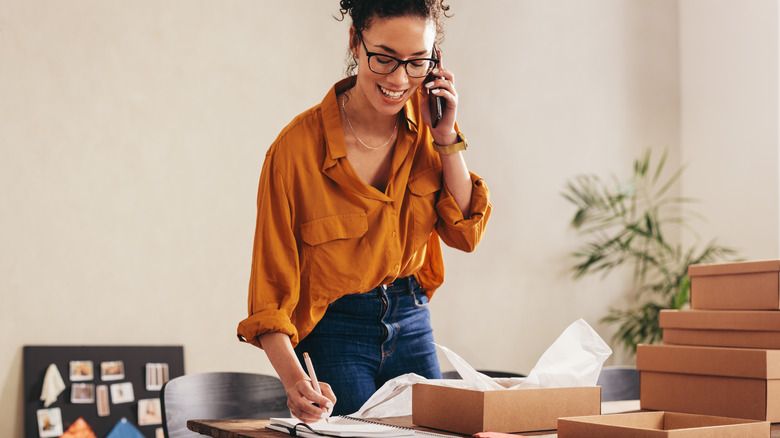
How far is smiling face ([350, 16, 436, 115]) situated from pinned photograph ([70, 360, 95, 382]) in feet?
6.09

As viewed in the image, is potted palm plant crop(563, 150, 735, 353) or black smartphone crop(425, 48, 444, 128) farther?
potted palm plant crop(563, 150, 735, 353)

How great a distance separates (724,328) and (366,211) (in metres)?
0.75

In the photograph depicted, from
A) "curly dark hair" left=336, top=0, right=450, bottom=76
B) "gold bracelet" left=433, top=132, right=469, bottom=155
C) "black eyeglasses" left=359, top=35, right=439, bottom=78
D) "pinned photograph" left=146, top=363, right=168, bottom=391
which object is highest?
"curly dark hair" left=336, top=0, right=450, bottom=76

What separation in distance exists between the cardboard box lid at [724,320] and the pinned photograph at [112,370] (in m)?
2.04

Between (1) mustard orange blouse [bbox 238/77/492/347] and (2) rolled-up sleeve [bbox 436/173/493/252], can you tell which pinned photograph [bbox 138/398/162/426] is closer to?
(1) mustard orange blouse [bbox 238/77/492/347]

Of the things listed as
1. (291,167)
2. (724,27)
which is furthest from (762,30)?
(291,167)

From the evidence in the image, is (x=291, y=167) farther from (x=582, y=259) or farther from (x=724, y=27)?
(x=724, y=27)

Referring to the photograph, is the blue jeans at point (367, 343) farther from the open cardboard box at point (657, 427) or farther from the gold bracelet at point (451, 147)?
the open cardboard box at point (657, 427)

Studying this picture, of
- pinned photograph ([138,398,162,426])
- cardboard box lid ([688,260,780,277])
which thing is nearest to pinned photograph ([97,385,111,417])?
pinned photograph ([138,398,162,426])

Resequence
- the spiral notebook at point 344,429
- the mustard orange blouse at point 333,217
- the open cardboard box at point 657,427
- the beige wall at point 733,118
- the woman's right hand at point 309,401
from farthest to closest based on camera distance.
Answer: the beige wall at point 733,118 < the mustard orange blouse at point 333,217 < the woman's right hand at point 309,401 < the spiral notebook at point 344,429 < the open cardboard box at point 657,427

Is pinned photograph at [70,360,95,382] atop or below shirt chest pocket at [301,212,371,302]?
below

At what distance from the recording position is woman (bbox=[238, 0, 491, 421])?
4.62ft

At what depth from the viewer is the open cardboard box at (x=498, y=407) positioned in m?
1.06

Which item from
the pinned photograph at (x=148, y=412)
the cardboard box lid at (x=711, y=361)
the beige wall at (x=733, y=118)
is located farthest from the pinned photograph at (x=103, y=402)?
the beige wall at (x=733, y=118)
